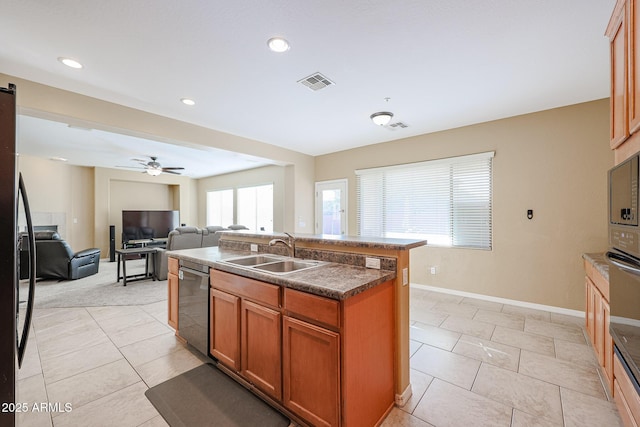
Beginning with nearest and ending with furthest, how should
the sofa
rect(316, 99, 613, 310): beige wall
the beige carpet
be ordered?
rect(316, 99, 613, 310): beige wall < the beige carpet < the sofa

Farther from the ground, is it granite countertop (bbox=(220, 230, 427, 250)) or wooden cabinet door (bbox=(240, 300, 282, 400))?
granite countertop (bbox=(220, 230, 427, 250))

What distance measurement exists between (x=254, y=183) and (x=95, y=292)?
14.7 feet

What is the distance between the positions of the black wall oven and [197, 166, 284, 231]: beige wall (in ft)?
17.5

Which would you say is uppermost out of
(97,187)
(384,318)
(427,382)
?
(97,187)

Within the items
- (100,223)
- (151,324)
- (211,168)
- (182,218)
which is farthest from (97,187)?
(151,324)

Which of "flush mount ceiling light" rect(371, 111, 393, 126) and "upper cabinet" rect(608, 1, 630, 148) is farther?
"flush mount ceiling light" rect(371, 111, 393, 126)

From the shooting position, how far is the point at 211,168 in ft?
25.6

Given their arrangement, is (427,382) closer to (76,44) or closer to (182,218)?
(76,44)

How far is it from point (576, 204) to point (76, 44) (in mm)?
5687

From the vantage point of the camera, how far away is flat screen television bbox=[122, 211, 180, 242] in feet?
26.2

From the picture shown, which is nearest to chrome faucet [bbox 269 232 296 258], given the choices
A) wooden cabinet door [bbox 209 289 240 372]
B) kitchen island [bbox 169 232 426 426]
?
kitchen island [bbox 169 232 426 426]

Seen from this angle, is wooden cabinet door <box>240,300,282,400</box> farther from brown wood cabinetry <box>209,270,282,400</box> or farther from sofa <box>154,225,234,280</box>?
sofa <box>154,225,234,280</box>

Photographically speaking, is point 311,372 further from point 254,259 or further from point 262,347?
point 254,259

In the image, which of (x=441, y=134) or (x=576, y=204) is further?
(x=441, y=134)
